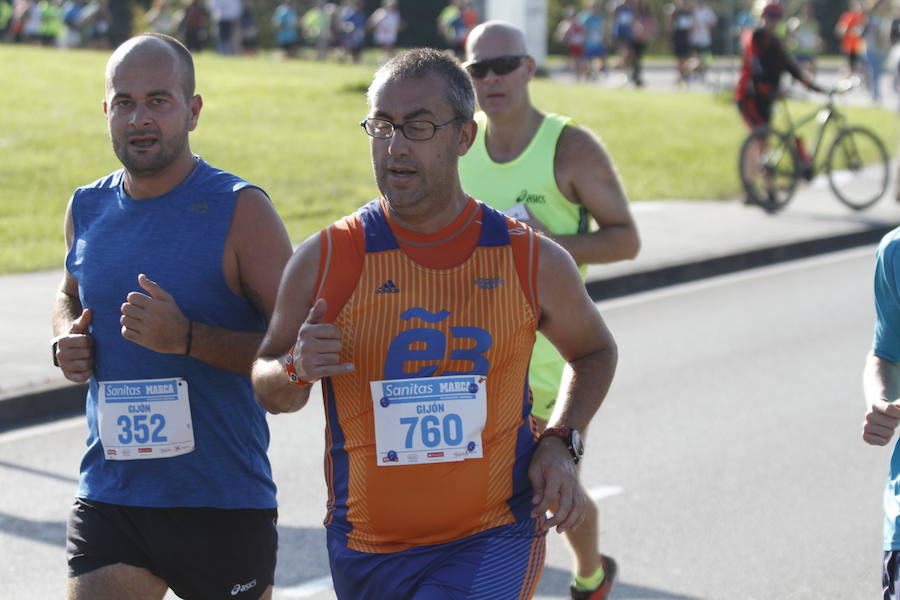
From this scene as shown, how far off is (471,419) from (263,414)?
2.54 ft

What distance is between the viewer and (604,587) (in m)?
5.25

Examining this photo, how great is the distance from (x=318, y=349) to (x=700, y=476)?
4.34 m

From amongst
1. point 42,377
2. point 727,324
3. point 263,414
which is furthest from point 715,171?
point 263,414

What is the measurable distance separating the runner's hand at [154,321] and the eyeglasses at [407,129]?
70cm

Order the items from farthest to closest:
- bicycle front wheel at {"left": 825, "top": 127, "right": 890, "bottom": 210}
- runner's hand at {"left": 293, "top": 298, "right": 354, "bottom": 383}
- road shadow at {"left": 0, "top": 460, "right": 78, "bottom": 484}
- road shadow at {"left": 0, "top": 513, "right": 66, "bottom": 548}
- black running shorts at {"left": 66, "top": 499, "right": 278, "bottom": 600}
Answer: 1. bicycle front wheel at {"left": 825, "top": 127, "right": 890, "bottom": 210}
2. road shadow at {"left": 0, "top": 460, "right": 78, "bottom": 484}
3. road shadow at {"left": 0, "top": 513, "right": 66, "bottom": 548}
4. black running shorts at {"left": 66, "top": 499, "right": 278, "bottom": 600}
5. runner's hand at {"left": 293, "top": 298, "right": 354, "bottom": 383}

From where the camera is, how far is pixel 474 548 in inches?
126

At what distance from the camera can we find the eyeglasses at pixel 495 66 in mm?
5129

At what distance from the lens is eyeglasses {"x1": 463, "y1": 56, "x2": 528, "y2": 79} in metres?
5.13

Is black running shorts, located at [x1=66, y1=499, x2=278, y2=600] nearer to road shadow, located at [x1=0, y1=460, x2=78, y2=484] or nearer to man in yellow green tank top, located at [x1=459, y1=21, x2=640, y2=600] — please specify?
man in yellow green tank top, located at [x1=459, y1=21, x2=640, y2=600]

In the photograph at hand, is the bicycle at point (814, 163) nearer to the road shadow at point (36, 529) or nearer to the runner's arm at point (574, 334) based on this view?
the road shadow at point (36, 529)

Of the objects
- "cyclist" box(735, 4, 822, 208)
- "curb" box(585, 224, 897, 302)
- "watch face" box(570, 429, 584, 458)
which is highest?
"watch face" box(570, 429, 584, 458)

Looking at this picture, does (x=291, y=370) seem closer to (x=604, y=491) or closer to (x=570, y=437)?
(x=570, y=437)

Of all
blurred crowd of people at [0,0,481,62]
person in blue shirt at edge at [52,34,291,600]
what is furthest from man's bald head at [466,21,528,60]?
blurred crowd of people at [0,0,481,62]

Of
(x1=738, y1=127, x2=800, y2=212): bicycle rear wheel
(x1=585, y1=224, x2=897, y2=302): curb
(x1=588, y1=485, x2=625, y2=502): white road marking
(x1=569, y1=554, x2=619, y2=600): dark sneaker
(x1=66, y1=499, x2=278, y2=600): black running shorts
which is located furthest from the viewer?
(x1=738, y1=127, x2=800, y2=212): bicycle rear wheel
